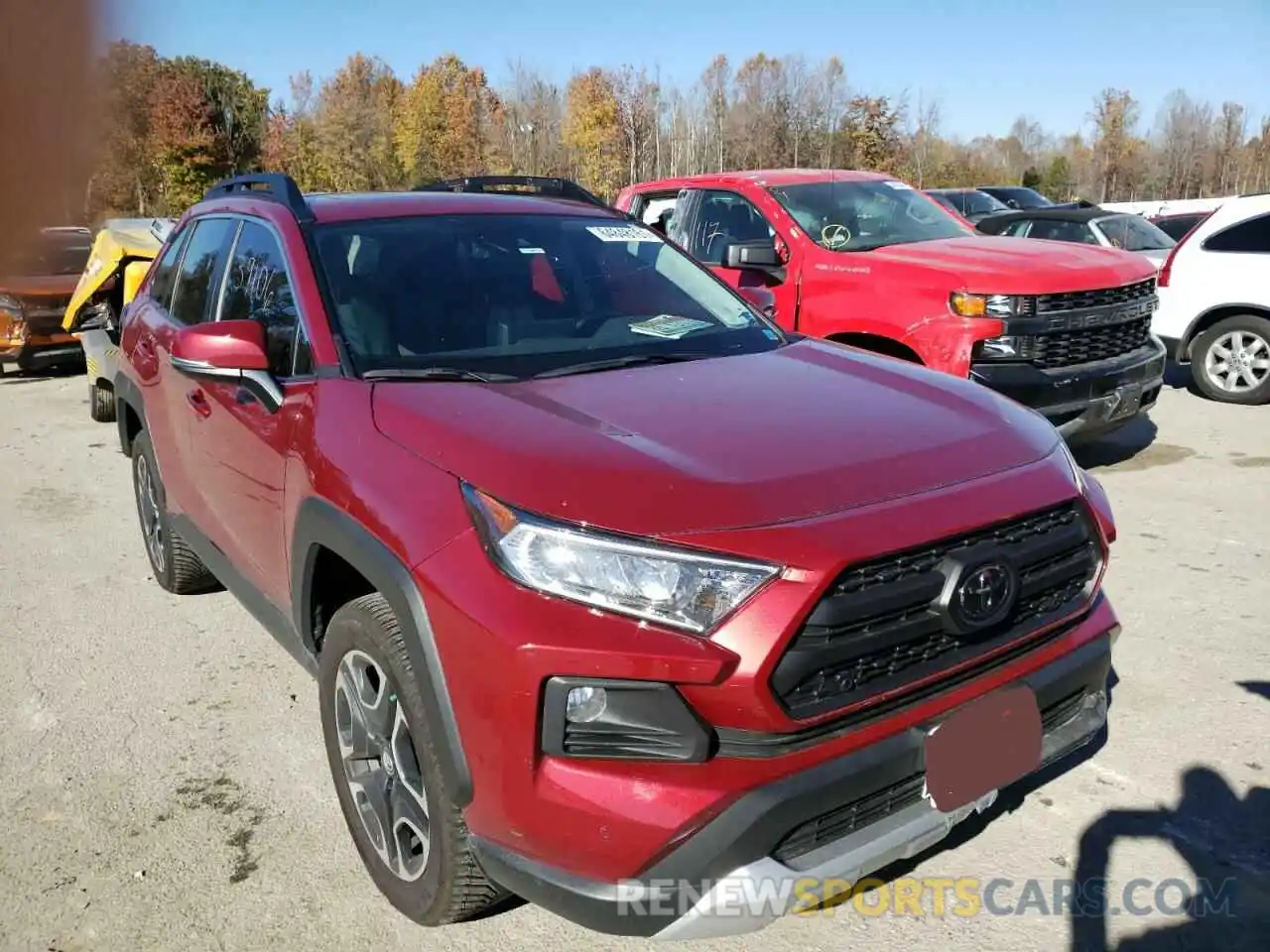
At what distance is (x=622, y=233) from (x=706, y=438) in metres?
1.77

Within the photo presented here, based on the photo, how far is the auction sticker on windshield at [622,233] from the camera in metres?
3.88

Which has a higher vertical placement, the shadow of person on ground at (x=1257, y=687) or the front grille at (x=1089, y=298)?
the front grille at (x=1089, y=298)

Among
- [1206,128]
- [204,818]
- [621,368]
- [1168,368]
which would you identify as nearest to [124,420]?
[204,818]

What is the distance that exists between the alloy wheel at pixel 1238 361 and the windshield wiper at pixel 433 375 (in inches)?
308

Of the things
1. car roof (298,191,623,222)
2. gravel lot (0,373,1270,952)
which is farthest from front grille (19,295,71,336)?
car roof (298,191,623,222)

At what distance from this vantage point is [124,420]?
16.7 ft

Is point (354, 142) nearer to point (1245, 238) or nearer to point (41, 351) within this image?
point (41, 351)

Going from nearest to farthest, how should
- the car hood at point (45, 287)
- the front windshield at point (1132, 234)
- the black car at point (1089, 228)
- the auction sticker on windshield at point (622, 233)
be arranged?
the auction sticker on windshield at point (622, 233), the car hood at point (45, 287), the black car at point (1089, 228), the front windshield at point (1132, 234)

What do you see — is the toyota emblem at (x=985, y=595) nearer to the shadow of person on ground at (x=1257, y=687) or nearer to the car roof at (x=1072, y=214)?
the shadow of person on ground at (x=1257, y=687)

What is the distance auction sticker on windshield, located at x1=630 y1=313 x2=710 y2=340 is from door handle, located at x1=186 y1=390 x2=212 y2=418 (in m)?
1.54

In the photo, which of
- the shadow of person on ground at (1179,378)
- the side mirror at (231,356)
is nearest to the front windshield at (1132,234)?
the shadow of person on ground at (1179,378)

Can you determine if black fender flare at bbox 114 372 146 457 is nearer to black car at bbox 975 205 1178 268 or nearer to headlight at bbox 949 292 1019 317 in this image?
headlight at bbox 949 292 1019 317

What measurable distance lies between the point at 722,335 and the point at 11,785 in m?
2.73

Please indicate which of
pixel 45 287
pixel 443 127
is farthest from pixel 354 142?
pixel 45 287
